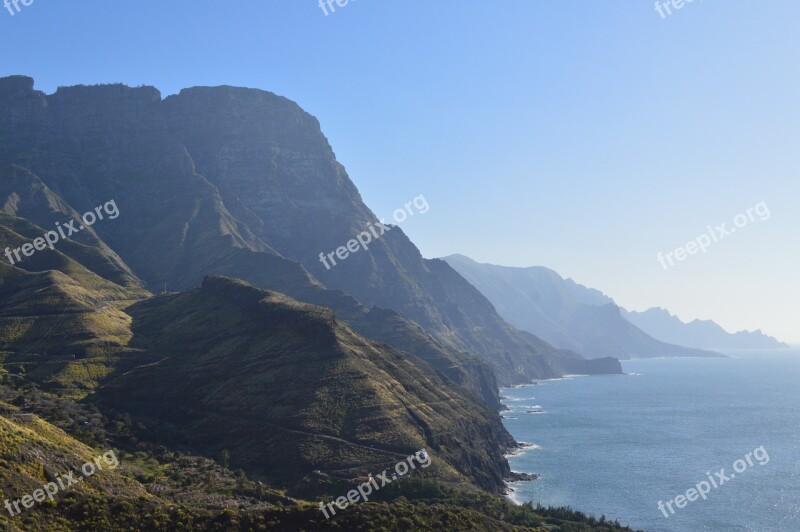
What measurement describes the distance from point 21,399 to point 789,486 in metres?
190

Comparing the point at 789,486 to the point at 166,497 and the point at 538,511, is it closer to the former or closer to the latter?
the point at 538,511

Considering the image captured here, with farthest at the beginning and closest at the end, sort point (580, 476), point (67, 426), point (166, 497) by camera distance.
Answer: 1. point (580, 476)
2. point (67, 426)
3. point (166, 497)

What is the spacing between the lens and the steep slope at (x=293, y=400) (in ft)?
458

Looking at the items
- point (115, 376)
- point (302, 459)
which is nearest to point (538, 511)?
point (302, 459)

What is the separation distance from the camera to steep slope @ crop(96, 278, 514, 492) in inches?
5502

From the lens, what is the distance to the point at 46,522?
251 feet

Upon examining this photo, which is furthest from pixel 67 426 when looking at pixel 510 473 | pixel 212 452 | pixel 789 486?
pixel 789 486

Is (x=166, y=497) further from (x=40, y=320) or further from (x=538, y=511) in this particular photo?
(x=40, y=320)

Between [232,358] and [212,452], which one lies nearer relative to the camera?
[212,452]

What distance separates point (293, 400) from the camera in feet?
501

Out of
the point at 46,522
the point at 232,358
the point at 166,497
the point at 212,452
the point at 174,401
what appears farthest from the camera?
the point at 232,358

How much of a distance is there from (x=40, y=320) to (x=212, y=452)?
267 ft

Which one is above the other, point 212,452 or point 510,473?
point 212,452

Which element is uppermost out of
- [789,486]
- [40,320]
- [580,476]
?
[40,320]
